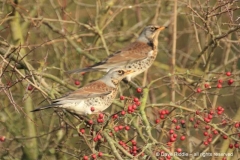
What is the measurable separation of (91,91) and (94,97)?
0.19ft

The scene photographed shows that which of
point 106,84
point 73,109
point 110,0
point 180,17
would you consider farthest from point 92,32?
point 180,17

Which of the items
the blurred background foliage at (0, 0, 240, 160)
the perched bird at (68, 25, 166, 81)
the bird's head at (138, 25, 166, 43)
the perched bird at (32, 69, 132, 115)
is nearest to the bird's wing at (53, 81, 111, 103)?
the perched bird at (32, 69, 132, 115)

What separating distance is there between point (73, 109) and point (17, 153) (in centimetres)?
143

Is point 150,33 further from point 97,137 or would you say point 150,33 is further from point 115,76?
point 97,137

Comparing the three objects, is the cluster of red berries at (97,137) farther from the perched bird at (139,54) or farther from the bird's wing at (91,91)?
the perched bird at (139,54)

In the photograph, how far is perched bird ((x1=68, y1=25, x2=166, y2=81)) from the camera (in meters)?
5.95

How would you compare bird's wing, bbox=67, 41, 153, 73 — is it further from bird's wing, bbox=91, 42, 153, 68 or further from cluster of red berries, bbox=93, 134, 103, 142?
cluster of red berries, bbox=93, 134, 103, 142

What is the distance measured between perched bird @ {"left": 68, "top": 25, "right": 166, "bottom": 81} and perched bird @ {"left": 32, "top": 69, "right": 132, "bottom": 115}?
0.57 meters

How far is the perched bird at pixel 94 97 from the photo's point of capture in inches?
178

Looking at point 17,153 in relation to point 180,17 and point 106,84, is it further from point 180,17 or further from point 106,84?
point 180,17

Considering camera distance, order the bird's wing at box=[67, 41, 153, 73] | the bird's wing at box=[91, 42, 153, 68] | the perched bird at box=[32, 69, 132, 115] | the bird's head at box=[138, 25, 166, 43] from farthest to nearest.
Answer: the bird's head at box=[138, 25, 166, 43]
the bird's wing at box=[91, 42, 153, 68]
the bird's wing at box=[67, 41, 153, 73]
the perched bird at box=[32, 69, 132, 115]

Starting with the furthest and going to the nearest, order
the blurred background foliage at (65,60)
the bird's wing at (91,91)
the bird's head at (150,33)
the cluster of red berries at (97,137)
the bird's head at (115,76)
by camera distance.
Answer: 1. the bird's head at (150,33)
2. the bird's head at (115,76)
3. the blurred background foliage at (65,60)
4. the bird's wing at (91,91)
5. the cluster of red berries at (97,137)

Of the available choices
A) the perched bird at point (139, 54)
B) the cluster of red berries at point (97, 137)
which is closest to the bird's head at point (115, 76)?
the perched bird at point (139, 54)

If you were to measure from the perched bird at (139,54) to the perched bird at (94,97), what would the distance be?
565 mm
